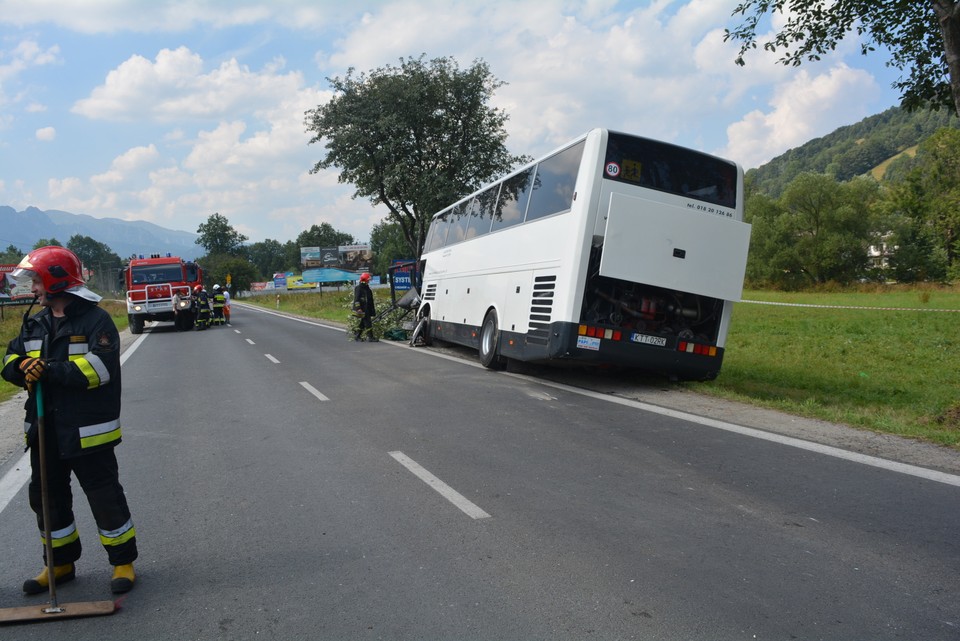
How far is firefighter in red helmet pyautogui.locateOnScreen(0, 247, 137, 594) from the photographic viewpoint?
3.61 metres

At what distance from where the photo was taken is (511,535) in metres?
4.48

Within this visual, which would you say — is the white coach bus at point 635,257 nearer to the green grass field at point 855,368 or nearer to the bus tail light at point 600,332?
the bus tail light at point 600,332

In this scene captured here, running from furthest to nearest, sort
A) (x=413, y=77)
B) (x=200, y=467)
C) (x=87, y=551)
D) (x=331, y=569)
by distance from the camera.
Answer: (x=413, y=77) < (x=200, y=467) < (x=87, y=551) < (x=331, y=569)

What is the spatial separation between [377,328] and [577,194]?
12.1 meters

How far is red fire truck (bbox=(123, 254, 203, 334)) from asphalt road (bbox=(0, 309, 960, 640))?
21.3 meters

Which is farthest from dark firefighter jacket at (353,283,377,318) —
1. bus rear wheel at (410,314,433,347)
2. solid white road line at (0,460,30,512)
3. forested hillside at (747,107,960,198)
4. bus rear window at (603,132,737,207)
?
forested hillside at (747,107,960,198)

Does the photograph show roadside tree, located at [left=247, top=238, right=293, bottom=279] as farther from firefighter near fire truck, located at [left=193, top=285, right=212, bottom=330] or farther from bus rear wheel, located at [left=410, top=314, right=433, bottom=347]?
bus rear wheel, located at [left=410, top=314, right=433, bottom=347]

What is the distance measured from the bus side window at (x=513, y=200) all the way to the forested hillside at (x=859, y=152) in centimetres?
11131

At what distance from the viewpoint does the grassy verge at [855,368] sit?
8.41 meters

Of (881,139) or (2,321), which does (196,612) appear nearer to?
(2,321)

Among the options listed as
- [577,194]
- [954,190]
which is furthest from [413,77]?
[954,190]

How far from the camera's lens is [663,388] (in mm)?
10711

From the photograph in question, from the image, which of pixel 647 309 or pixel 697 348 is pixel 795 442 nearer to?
pixel 697 348

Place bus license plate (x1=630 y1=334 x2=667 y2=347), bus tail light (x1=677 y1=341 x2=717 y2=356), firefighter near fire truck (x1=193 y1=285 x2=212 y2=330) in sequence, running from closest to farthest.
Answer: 1. bus license plate (x1=630 y1=334 x2=667 y2=347)
2. bus tail light (x1=677 y1=341 x2=717 y2=356)
3. firefighter near fire truck (x1=193 y1=285 x2=212 y2=330)
